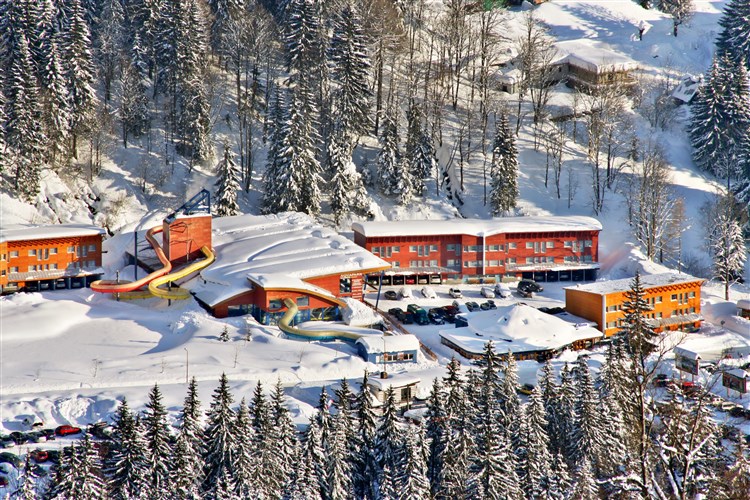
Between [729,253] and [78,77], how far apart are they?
59.0 m

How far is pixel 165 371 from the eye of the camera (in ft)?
189

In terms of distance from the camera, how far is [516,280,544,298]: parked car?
2997 inches

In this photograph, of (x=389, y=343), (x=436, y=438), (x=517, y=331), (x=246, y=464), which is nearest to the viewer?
(x=246, y=464)

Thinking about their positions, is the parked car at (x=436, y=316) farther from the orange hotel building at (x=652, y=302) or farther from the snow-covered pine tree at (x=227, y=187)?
the snow-covered pine tree at (x=227, y=187)

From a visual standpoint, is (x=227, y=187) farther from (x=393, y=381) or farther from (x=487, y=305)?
(x=393, y=381)

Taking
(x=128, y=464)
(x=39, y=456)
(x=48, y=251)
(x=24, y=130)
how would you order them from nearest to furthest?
(x=128, y=464) → (x=39, y=456) → (x=48, y=251) → (x=24, y=130)

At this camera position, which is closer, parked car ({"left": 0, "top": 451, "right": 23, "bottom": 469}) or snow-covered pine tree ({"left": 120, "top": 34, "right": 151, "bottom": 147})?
parked car ({"left": 0, "top": 451, "right": 23, "bottom": 469})

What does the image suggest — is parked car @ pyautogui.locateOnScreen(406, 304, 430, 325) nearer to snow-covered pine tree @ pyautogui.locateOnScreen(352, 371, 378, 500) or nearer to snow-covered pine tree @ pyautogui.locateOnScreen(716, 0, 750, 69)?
snow-covered pine tree @ pyautogui.locateOnScreen(352, 371, 378, 500)

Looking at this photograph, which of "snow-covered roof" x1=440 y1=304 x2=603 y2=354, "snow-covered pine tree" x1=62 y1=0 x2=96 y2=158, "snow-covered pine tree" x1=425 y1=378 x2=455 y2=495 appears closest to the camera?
"snow-covered pine tree" x1=425 y1=378 x2=455 y2=495

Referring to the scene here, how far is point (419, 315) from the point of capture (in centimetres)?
6969

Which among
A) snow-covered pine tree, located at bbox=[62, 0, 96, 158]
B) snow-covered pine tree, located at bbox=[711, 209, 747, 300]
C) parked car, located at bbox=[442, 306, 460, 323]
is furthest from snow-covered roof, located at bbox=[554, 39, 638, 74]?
snow-covered pine tree, located at bbox=[62, 0, 96, 158]

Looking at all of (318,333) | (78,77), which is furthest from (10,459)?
(78,77)

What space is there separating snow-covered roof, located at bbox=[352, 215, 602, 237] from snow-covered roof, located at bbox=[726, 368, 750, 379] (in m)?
23.3

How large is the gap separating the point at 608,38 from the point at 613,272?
4684 centimetres
